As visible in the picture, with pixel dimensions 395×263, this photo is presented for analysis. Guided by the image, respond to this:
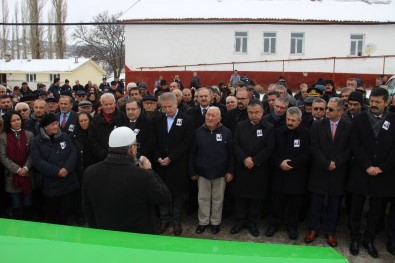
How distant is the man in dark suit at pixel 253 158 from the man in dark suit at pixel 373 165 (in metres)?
1.07

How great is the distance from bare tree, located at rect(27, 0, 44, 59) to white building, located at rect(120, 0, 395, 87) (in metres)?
22.0

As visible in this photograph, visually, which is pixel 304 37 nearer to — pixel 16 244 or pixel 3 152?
pixel 3 152

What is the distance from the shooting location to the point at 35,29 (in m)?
43.7

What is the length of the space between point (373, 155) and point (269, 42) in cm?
2172

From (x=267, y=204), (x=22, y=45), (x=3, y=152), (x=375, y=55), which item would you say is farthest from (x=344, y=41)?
(x=22, y=45)

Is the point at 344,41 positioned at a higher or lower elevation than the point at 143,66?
higher

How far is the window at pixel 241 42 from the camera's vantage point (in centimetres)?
2502

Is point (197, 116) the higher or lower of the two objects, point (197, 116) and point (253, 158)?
the higher

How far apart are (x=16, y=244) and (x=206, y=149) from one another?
11.4 feet

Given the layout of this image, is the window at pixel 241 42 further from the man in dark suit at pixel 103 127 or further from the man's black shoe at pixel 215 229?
the man's black shoe at pixel 215 229

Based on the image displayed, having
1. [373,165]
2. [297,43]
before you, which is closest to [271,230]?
[373,165]

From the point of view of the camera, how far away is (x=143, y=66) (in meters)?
24.8

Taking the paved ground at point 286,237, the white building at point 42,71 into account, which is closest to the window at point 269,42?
the paved ground at point 286,237

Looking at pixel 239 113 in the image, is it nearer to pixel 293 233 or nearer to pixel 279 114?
pixel 279 114
